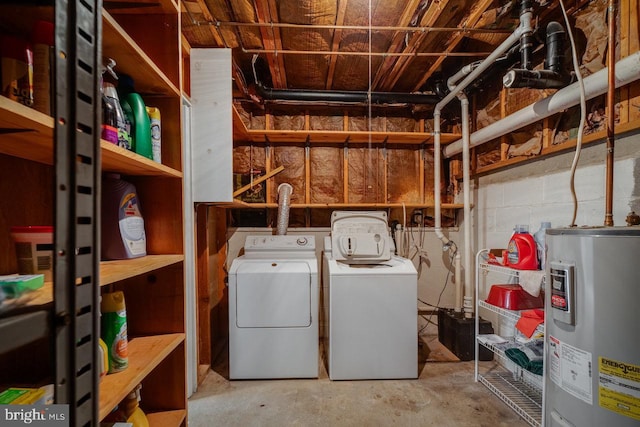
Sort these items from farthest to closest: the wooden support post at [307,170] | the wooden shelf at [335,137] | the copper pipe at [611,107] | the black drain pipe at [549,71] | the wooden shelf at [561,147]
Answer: the wooden support post at [307,170] → the wooden shelf at [335,137] → the black drain pipe at [549,71] → the wooden shelf at [561,147] → the copper pipe at [611,107]

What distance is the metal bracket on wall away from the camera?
46 centimetres

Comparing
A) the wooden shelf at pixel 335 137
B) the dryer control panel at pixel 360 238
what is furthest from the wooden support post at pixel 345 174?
the dryer control panel at pixel 360 238

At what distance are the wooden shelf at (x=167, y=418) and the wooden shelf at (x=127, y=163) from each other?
0.92 meters

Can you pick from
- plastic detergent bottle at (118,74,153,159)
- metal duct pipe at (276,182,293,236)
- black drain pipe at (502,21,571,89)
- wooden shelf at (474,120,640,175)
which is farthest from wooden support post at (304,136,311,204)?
plastic detergent bottle at (118,74,153,159)

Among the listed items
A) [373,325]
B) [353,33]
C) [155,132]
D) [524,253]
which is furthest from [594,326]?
[353,33]

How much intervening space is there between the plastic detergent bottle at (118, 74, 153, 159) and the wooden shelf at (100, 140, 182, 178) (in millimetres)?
70

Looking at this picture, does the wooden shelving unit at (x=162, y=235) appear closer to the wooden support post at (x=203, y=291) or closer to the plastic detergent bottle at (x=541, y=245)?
the wooden support post at (x=203, y=291)

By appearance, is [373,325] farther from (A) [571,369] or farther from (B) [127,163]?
(B) [127,163]

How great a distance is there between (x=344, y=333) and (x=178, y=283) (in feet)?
4.74

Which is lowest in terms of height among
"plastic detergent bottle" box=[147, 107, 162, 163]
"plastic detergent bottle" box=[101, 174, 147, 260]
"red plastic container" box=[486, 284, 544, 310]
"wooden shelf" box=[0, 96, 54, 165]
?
"red plastic container" box=[486, 284, 544, 310]

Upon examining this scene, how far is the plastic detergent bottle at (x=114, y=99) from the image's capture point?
847 millimetres

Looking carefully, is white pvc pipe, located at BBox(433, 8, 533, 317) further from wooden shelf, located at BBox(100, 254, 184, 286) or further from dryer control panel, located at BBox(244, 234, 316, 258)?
wooden shelf, located at BBox(100, 254, 184, 286)

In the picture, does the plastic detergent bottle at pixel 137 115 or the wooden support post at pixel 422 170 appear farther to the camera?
the wooden support post at pixel 422 170

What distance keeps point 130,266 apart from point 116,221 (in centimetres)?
20
